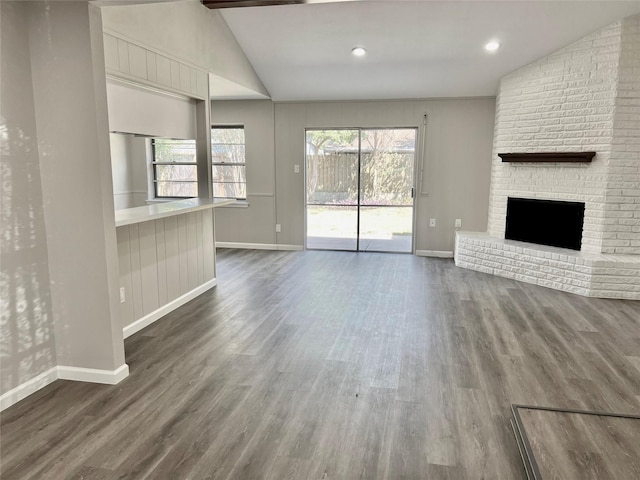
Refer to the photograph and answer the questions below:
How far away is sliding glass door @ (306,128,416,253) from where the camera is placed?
273 inches

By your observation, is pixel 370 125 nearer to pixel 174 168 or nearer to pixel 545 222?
pixel 545 222

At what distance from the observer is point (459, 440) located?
2246 millimetres

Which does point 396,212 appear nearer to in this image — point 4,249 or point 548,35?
point 548,35

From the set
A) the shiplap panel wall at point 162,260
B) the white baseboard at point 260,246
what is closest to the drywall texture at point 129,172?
the white baseboard at point 260,246

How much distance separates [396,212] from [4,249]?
5.44 meters

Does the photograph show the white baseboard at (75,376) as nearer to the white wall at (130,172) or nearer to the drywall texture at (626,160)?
the white wall at (130,172)

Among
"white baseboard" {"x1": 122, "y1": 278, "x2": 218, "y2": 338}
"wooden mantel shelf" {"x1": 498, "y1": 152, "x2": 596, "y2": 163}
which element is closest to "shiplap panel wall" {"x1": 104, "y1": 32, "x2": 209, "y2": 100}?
"white baseboard" {"x1": 122, "y1": 278, "x2": 218, "y2": 338}

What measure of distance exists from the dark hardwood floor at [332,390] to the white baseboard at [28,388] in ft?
0.24

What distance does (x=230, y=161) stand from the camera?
289 inches

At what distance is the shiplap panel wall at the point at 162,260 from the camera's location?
355 centimetres

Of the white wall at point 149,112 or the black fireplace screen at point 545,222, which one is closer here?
the white wall at point 149,112

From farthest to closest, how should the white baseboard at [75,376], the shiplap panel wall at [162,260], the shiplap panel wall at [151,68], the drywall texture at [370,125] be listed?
the drywall texture at [370,125] < the shiplap panel wall at [162,260] < the shiplap panel wall at [151,68] < the white baseboard at [75,376]

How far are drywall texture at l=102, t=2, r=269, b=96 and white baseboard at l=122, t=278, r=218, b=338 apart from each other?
85.9 inches

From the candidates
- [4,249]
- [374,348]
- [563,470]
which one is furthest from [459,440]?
[4,249]
